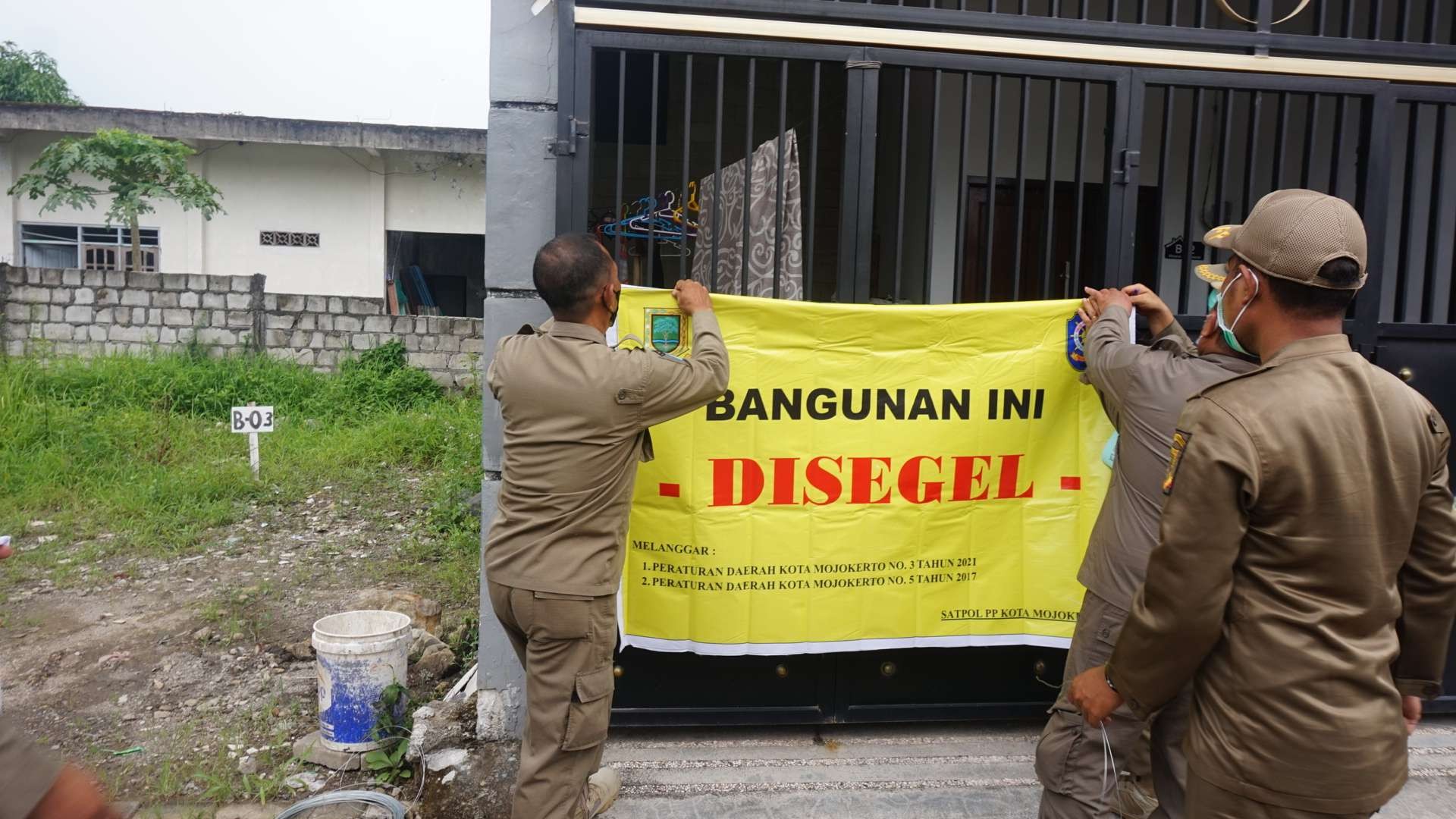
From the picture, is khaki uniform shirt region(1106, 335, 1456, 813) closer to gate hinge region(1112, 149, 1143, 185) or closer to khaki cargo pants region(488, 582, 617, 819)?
khaki cargo pants region(488, 582, 617, 819)

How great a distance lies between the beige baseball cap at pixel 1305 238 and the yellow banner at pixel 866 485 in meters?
1.50

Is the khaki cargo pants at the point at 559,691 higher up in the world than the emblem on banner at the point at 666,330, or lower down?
lower down

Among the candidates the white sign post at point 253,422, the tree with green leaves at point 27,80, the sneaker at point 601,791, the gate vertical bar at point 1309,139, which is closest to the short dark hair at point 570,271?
the sneaker at point 601,791

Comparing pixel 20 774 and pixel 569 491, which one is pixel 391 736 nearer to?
pixel 569 491

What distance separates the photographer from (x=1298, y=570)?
5.81ft

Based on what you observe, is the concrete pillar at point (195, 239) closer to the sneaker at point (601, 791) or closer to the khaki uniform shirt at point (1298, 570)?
the sneaker at point (601, 791)

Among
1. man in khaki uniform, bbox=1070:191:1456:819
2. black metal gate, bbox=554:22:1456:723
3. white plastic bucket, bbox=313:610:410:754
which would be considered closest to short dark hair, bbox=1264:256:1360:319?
man in khaki uniform, bbox=1070:191:1456:819

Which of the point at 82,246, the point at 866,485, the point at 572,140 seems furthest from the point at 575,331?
the point at 82,246

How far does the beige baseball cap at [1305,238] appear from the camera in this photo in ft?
5.93

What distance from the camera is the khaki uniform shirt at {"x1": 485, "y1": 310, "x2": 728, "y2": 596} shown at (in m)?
2.69

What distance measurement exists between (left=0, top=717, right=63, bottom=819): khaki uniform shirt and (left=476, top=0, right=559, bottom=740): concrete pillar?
211 cm

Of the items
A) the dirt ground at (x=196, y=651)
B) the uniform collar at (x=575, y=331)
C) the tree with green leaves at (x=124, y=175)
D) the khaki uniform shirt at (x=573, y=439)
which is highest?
the tree with green leaves at (x=124, y=175)

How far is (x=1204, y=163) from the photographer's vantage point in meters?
6.58

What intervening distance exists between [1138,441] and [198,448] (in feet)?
25.8
